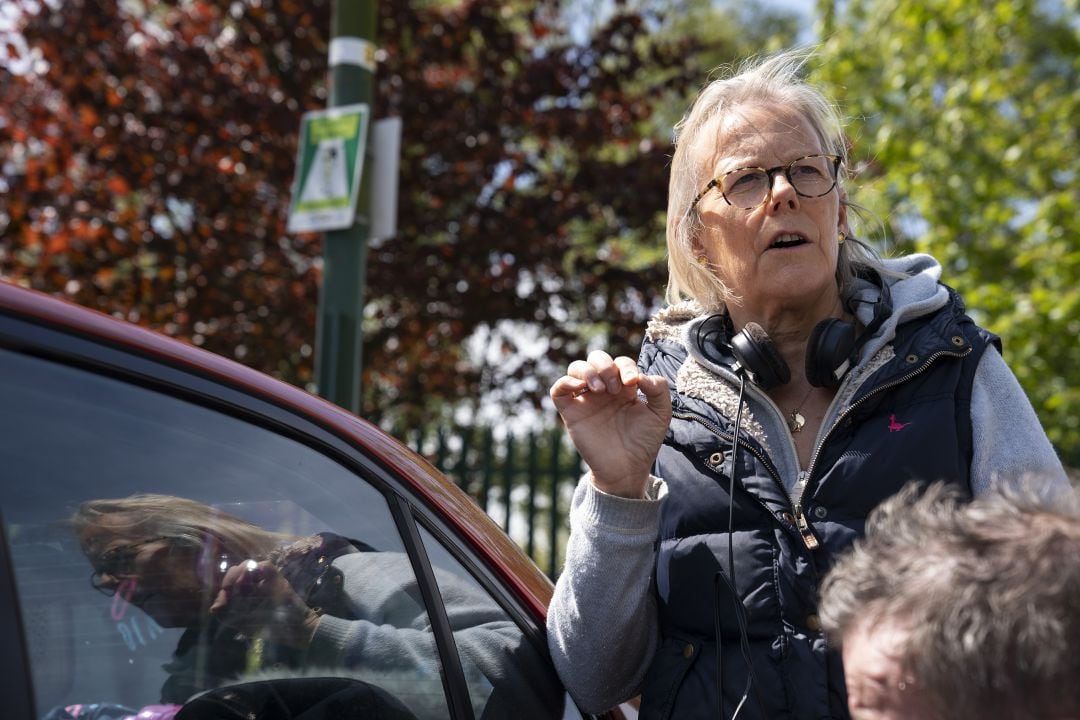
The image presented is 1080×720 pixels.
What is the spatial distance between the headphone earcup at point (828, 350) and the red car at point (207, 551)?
66 cm

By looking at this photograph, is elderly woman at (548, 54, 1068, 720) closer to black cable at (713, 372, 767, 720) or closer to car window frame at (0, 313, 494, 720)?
black cable at (713, 372, 767, 720)

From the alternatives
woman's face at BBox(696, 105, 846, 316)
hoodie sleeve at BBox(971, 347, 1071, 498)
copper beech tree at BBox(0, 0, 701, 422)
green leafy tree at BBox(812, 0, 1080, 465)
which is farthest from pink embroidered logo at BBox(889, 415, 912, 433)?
green leafy tree at BBox(812, 0, 1080, 465)

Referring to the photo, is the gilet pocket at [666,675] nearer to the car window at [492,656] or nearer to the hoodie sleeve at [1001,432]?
the car window at [492,656]

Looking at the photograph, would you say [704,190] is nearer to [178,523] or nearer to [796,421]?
[796,421]

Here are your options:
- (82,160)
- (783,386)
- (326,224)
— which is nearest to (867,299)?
(783,386)

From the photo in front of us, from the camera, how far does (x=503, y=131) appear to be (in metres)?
7.26

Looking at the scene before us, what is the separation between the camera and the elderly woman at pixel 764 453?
70.5 inches

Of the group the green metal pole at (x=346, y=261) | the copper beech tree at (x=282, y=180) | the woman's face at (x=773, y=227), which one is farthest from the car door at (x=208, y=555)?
the copper beech tree at (x=282, y=180)

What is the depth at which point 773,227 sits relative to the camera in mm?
2123

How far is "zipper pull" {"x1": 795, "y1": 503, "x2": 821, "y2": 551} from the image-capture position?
69.9 inches

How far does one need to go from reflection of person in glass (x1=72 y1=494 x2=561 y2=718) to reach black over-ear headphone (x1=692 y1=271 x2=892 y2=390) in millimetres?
671

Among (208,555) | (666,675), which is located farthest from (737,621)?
(208,555)

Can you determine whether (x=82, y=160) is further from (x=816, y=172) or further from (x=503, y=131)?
(x=816, y=172)

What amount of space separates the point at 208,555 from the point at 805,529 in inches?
35.8
